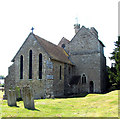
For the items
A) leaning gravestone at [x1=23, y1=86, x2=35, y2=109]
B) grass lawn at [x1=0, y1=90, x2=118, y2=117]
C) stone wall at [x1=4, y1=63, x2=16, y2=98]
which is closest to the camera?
grass lawn at [x1=0, y1=90, x2=118, y2=117]

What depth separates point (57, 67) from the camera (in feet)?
86.1

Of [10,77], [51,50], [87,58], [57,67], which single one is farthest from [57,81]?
[87,58]

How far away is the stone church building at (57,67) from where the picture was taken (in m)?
24.4

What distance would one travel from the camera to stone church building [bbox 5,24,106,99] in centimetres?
2441

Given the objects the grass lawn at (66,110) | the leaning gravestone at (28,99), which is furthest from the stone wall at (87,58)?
the leaning gravestone at (28,99)

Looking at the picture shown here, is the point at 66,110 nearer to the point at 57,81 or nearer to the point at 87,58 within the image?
the point at 57,81

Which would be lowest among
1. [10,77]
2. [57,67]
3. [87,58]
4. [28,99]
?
[28,99]

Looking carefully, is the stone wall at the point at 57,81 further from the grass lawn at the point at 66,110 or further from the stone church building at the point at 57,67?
the grass lawn at the point at 66,110

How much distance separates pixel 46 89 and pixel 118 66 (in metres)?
13.0

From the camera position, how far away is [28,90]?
46.7 ft

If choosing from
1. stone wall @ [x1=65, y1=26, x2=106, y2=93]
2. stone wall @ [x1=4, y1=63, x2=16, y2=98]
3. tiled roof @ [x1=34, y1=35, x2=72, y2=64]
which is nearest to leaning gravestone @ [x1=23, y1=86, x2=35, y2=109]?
tiled roof @ [x1=34, y1=35, x2=72, y2=64]

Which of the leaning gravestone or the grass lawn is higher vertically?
the leaning gravestone

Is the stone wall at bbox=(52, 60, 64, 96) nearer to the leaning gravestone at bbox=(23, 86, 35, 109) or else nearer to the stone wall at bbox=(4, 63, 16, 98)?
the stone wall at bbox=(4, 63, 16, 98)

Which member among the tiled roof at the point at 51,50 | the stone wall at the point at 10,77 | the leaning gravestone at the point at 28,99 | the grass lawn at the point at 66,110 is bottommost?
the grass lawn at the point at 66,110
